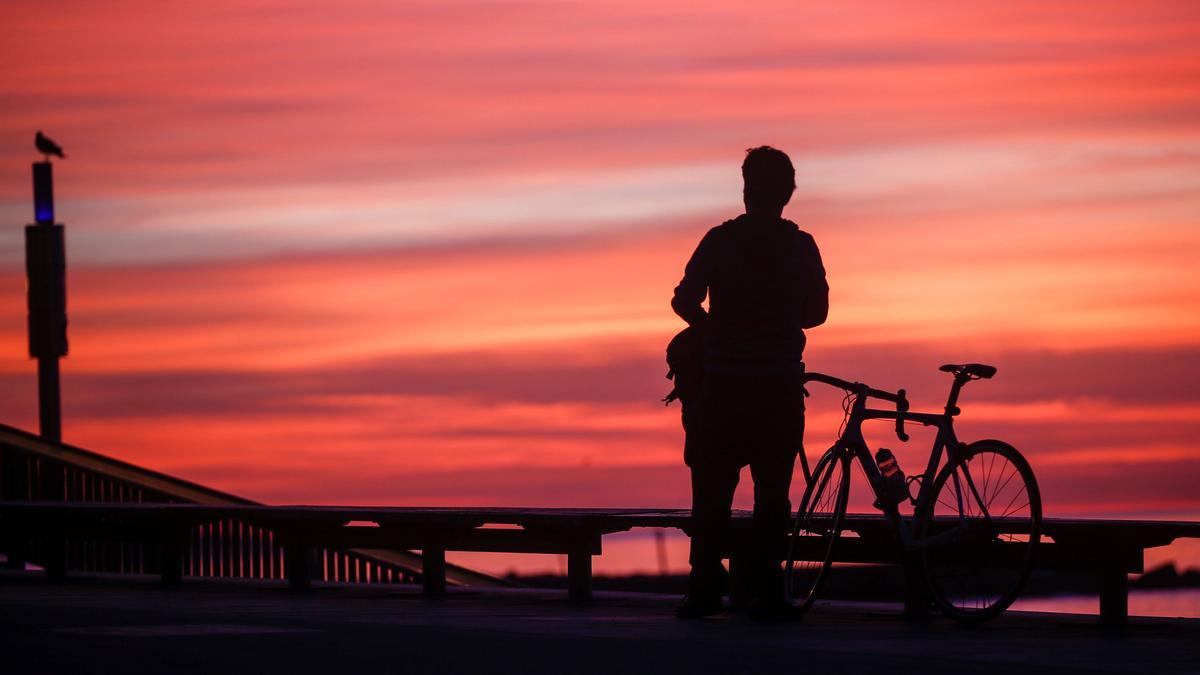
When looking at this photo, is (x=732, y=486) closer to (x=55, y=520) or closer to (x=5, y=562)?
(x=55, y=520)

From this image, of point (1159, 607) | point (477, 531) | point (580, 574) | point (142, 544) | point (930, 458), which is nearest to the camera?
point (930, 458)

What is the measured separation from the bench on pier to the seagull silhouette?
10.2 metres

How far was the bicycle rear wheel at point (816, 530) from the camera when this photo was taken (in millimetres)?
9594

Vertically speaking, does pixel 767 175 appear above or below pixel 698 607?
above

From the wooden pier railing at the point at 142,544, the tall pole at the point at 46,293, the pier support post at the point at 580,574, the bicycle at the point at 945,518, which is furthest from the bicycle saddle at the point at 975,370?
the tall pole at the point at 46,293

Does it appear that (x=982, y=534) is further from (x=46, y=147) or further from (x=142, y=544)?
(x=46, y=147)

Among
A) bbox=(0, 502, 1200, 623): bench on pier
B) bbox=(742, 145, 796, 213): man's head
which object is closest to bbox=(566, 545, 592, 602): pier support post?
bbox=(0, 502, 1200, 623): bench on pier

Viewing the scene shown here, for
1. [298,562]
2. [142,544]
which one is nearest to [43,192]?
[142,544]

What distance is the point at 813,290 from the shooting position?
9477 millimetres

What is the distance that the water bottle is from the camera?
922 centimetres

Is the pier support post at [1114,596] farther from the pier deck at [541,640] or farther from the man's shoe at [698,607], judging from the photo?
the man's shoe at [698,607]

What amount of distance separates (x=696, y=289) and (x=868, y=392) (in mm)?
875

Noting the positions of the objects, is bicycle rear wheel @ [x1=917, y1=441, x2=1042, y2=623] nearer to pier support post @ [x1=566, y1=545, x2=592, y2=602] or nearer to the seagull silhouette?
pier support post @ [x1=566, y1=545, x2=592, y2=602]

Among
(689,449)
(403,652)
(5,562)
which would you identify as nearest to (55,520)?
(5,562)
